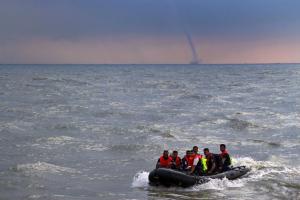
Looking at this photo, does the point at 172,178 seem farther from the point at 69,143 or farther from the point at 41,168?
the point at 69,143

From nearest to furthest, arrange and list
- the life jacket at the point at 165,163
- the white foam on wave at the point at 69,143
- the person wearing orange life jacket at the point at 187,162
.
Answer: the life jacket at the point at 165,163, the person wearing orange life jacket at the point at 187,162, the white foam on wave at the point at 69,143

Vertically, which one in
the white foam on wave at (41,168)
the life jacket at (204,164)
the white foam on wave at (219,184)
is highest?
the life jacket at (204,164)

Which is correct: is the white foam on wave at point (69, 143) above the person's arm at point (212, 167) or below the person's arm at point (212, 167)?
below

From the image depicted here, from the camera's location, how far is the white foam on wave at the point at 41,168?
21344 mm

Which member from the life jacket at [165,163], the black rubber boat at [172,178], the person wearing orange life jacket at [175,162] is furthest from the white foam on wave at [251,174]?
the person wearing orange life jacket at [175,162]

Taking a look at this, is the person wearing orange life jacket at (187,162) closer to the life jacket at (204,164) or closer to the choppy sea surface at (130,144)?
the life jacket at (204,164)

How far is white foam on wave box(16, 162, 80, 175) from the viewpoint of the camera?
21344mm

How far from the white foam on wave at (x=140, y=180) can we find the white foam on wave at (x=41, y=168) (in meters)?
3.07

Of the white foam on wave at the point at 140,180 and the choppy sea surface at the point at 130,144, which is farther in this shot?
the white foam on wave at the point at 140,180

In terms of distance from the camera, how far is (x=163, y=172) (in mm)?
18875

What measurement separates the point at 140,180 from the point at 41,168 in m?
4.70

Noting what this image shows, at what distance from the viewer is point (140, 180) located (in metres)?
20.0

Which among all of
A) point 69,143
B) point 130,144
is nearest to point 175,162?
point 130,144

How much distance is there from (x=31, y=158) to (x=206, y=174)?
8779 mm
